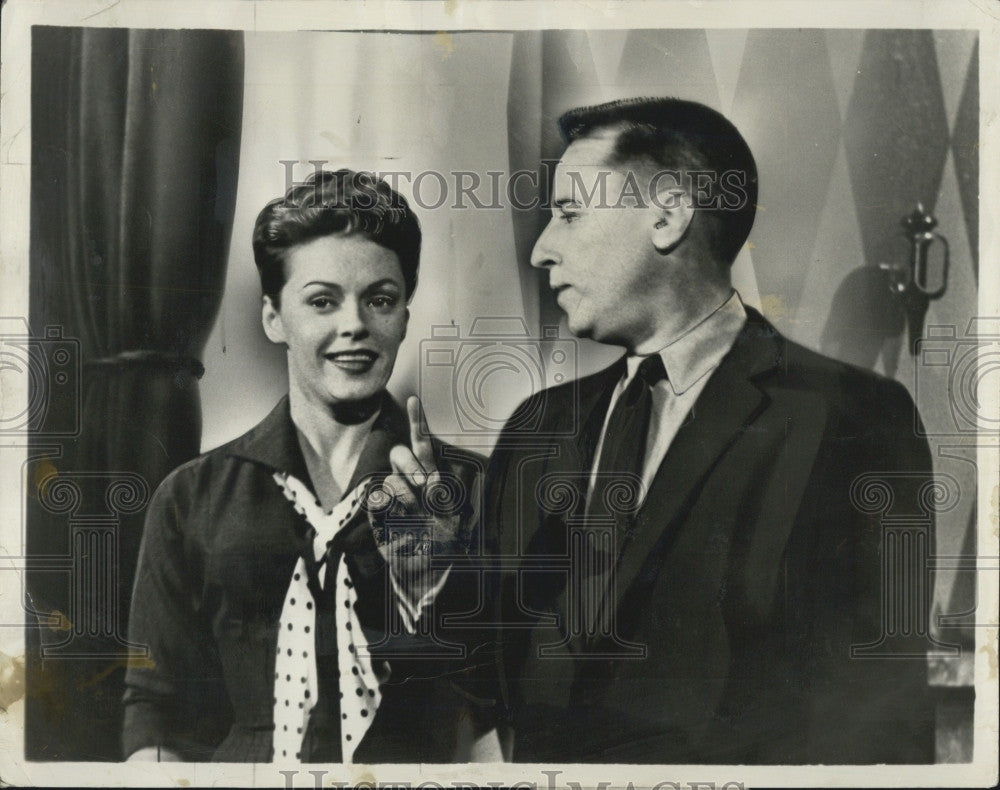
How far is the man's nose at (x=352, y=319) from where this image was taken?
320 cm

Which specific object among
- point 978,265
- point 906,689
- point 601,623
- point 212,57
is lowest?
point 906,689

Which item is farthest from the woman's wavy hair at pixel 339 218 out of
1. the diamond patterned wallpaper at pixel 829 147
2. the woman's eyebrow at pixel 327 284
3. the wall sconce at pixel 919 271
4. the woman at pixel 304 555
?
the wall sconce at pixel 919 271

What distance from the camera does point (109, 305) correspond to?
325 centimetres

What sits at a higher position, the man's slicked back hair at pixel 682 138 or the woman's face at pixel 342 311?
the man's slicked back hair at pixel 682 138

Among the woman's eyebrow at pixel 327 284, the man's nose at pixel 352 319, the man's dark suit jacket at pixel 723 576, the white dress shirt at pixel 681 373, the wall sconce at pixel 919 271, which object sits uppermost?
the wall sconce at pixel 919 271

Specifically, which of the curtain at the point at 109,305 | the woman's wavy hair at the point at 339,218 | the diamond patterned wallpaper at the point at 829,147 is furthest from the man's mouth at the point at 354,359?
the diamond patterned wallpaper at the point at 829,147

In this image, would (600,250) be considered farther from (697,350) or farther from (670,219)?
(697,350)

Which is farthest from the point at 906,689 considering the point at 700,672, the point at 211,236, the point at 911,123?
the point at 211,236

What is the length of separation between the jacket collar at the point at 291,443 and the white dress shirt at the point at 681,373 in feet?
2.39

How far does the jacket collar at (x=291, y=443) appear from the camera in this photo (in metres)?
3.23

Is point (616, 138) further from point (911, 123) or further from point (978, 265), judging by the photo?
point (978, 265)

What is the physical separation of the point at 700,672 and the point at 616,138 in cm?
190

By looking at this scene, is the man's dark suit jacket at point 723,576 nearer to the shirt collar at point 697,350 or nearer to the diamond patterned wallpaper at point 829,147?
the shirt collar at point 697,350

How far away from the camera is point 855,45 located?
3250 mm
